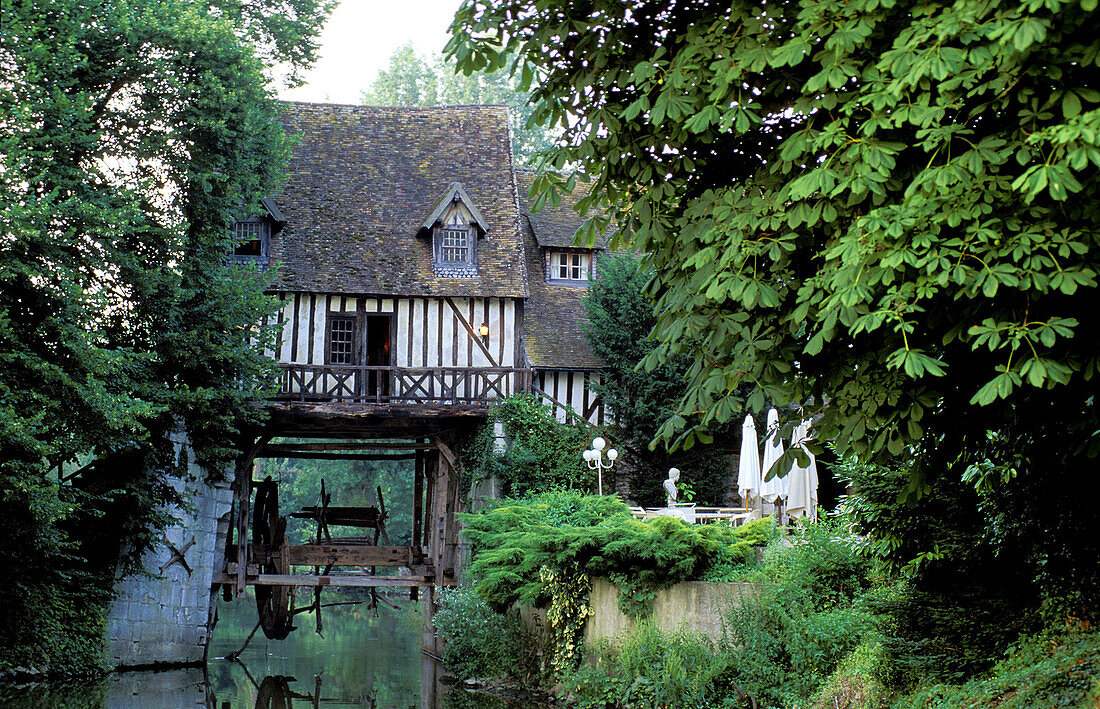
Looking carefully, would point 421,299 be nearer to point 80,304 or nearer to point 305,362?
point 305,362

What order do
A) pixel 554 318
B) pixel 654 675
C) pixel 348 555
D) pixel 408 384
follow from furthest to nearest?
pixel 554 318, pixel 348 555, pixel 408 384, pixel 654 675

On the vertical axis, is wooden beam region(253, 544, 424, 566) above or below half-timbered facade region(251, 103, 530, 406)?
below

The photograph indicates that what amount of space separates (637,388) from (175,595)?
9565 millimetres

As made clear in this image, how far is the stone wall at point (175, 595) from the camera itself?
16688mm

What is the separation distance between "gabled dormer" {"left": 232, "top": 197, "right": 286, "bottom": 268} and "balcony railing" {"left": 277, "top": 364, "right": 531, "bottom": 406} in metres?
2.60

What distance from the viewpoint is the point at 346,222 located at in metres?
21.2

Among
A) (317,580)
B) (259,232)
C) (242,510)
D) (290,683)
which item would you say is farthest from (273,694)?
(259,232)

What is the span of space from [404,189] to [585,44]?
52.7 feet

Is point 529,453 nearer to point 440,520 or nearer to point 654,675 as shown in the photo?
point 440,520

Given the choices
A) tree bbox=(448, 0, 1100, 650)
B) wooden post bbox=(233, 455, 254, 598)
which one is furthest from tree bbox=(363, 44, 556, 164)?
tree bbox=(448, 0, 1100, 650)

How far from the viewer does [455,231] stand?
2105cm

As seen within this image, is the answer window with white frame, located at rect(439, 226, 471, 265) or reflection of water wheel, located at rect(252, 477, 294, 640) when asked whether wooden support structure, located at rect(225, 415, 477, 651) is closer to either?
reflection of water wheel, located at rect(252, 477, 294, 640)

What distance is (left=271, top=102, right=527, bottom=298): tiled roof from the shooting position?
2034cm

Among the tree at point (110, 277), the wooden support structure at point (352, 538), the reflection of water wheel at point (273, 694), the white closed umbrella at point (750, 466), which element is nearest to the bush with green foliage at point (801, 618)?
the white closed umbrella at point (750, 466)
